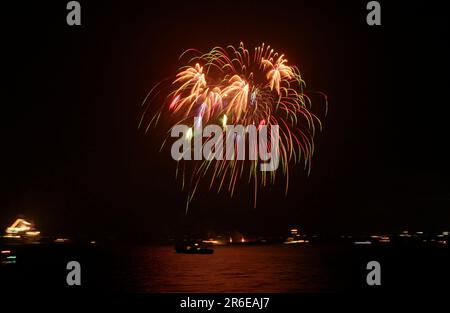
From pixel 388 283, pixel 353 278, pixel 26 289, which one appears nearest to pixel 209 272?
pixel 353 278

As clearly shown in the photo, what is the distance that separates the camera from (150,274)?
165 ft

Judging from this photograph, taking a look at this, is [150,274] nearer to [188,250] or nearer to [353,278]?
[353,278]
